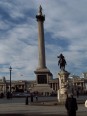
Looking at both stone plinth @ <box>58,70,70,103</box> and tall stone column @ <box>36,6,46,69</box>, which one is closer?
stone plinth @ <box>58,70,70,103</box>

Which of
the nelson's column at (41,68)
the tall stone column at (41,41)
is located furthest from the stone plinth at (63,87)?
the nelson's column at (41,68)

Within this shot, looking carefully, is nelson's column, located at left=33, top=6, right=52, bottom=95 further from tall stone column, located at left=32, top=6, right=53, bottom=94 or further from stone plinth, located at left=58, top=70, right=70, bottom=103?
stone plinth, located at left=58, top=70, right=70, bottom=103

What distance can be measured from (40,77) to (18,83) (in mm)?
93106

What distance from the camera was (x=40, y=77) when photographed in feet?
344

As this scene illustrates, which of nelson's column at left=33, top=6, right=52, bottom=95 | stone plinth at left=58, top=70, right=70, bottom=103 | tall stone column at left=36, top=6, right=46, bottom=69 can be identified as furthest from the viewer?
nelson's column at left=33, top=6, right=52, bottom=95

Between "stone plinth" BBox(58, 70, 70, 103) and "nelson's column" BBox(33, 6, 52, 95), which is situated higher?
"nelson's column" BBox(33, 6, 52, 95)

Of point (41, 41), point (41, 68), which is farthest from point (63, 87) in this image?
point (41, 68)

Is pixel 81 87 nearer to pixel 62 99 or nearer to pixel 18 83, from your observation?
pixel 18 83

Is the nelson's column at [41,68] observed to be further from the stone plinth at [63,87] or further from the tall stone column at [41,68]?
the stone plinth at [63,87]

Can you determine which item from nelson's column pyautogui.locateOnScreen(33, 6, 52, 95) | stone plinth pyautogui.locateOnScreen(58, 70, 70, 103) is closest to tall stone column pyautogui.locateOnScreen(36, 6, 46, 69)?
nelson's column pyautogui.locateOnScreen(33, 6, 52, 95)

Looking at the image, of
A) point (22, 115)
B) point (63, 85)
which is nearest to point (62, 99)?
point (63, 85)

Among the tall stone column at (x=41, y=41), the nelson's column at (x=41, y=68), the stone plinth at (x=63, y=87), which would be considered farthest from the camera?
the nelson's column at (x=41, y=68)

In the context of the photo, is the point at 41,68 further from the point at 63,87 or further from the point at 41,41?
the point at 63,87

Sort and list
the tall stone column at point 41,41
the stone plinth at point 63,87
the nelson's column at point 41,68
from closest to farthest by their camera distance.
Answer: the stone plinth at point 63,87
the tall stone column at point 41,41
the nelson's column at point 41,68
